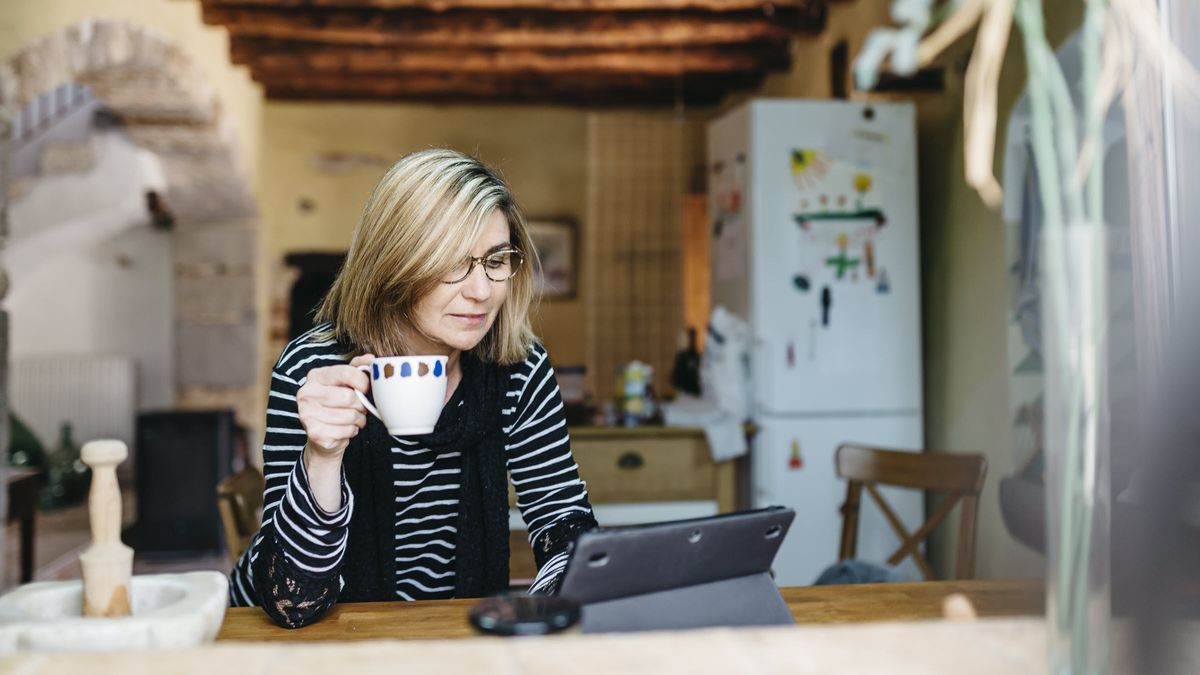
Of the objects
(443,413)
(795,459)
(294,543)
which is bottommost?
(795,459)

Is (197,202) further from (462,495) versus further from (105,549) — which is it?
(105,549)

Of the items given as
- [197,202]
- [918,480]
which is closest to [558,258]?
[197,202]

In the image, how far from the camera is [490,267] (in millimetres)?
1411

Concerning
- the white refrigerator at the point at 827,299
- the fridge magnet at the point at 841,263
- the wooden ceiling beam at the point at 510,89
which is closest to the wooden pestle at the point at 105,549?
the white refrigerator at the point at 827,299

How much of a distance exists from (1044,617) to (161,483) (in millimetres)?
5186

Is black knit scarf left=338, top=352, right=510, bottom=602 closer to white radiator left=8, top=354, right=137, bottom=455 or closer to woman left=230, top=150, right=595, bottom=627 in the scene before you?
woman left=230, top=150, right=595, bottom=627

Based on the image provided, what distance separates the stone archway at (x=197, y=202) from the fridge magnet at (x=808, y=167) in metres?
3.19

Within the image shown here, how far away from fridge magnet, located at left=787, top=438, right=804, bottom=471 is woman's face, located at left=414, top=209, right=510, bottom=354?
6.84 feet

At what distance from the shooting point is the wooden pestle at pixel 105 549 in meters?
0.79

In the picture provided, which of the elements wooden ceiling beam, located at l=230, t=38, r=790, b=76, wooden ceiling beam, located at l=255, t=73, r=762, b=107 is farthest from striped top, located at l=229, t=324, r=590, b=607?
wooden ceiling beam, located at l=255, t=73, r=762, b=107

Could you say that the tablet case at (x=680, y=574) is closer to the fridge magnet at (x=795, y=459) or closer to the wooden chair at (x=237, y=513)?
the wooden chair at (x=237, y=513)

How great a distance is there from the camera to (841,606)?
1204mm

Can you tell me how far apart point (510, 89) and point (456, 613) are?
18.9 ft

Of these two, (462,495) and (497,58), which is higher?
(497,58)
